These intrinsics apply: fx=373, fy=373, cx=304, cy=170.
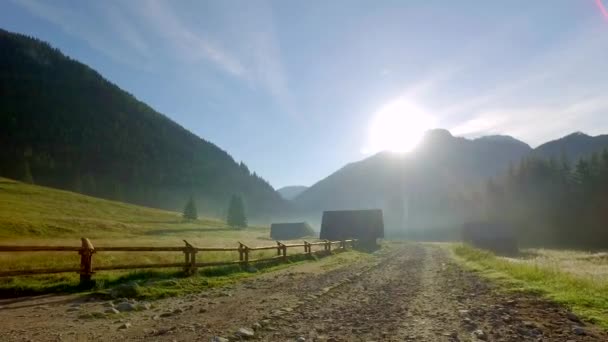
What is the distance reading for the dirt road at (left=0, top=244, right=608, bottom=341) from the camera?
24.1 feet

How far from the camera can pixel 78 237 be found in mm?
45656

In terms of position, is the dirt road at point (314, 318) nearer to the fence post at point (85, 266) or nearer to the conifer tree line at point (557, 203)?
the fence post at point (85, 266)

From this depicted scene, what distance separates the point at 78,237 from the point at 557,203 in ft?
253

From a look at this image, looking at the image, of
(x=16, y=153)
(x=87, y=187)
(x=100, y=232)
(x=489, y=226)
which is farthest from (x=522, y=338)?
(x=16, y=153)

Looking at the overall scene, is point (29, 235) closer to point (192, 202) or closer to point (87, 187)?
point (192, 202)

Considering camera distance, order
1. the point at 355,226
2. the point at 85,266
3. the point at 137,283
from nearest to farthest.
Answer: the point at 85,266 → the point at 137,283 → the point at 355,226

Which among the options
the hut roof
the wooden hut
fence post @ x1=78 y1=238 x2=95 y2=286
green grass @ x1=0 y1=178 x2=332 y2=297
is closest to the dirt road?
fence post @ x1=78 y1=238 x2=95 y2=286

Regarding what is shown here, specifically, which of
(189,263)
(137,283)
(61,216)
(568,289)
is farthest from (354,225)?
(568,289)

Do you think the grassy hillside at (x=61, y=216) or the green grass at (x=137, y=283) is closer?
Result: the green grass at (x=137, y=283)

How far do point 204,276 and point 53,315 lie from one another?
8536mm

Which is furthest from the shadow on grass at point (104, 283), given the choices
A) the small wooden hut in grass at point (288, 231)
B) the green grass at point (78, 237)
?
the small wooden hut in grass at point (288, 231)

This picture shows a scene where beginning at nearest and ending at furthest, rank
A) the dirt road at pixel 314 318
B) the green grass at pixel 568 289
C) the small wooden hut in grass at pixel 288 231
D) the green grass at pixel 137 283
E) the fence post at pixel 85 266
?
the dirt road at pixel 314 318
the green grass at pixel 568 289
the green grass at pixel 137 283
the fence post at pixel 85 266
the small wooden hut in grass at pixel 288 231

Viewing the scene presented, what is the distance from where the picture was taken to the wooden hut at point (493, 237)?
190ft

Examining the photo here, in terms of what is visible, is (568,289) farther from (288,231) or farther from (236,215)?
(236,215)
